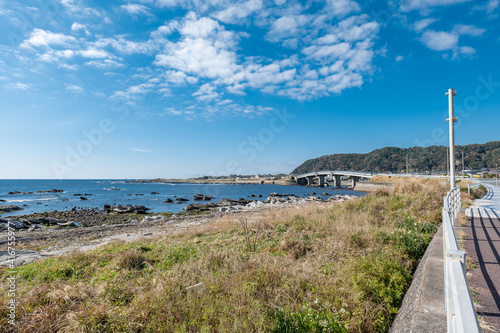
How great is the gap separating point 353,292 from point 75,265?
868cm

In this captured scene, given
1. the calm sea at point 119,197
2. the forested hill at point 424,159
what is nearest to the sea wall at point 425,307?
the calm sea at point 119,197

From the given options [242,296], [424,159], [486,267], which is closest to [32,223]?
[242,296]

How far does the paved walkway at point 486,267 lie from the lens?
139 inches

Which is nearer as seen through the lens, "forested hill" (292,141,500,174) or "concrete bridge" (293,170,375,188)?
"concrete bridge" (293,170,375,188)

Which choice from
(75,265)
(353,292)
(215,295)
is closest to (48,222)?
(75,265)

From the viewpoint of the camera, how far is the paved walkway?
3.53 metres

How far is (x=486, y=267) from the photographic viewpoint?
5156mm

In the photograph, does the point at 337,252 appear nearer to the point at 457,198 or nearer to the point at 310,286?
the point at 310,286

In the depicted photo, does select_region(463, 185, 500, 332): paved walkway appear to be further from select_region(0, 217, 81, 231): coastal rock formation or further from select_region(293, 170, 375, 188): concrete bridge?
select_region(293, 170, 375, 188): concrete bridge

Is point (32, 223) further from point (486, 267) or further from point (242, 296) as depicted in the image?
point (486, 267)

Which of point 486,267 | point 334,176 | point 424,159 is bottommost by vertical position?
point 486,267

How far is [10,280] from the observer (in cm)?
655

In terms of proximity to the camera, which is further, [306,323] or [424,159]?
[424,159]

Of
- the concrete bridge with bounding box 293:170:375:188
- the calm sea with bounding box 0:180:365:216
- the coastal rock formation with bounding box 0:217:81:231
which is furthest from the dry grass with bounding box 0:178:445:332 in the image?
the concrete bridge with bounding box 293:170:375:188
